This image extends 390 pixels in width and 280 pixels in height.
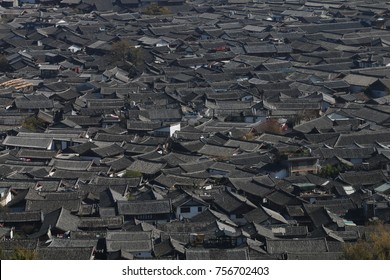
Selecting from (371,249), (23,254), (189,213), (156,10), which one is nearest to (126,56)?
(156,10)

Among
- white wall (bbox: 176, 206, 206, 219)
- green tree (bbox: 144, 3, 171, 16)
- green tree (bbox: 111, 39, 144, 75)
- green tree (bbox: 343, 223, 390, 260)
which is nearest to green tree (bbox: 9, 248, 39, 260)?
white wall (bbox: 176, 206, 206, 219)

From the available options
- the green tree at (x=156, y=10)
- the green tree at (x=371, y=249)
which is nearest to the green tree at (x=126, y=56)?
the green tree at (x=156, y=10)

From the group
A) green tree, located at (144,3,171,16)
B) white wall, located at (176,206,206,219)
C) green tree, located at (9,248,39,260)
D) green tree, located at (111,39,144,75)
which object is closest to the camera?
green tree, located at (9,248,39,260)

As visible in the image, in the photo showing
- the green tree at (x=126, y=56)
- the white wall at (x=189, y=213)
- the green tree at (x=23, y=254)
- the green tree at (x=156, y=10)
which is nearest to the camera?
the green tree at (x=23, y=254)

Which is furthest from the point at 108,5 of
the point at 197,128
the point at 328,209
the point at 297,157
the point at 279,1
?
the point at 328,209

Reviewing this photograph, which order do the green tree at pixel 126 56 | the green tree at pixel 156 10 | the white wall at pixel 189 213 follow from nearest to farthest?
the white wall at pixel 189 213 → the green tree at pixel 126 56 → the green tree at pixel 156 10

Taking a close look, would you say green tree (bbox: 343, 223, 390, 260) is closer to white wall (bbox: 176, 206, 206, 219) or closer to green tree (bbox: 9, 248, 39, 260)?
white wall (bbox: 176, 206, 206, 219)

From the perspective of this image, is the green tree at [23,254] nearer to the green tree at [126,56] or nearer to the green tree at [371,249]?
the green tree at [371,249]

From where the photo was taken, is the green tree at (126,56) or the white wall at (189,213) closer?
the white wall at (189,213)

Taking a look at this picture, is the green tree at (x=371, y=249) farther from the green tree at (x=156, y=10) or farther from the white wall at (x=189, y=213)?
the green tree at (x=156, y=10)

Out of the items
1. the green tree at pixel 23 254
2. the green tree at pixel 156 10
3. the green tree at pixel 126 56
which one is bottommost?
the green tree at pixel 156 10

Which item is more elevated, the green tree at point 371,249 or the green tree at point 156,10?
the green tree at point 371,249
